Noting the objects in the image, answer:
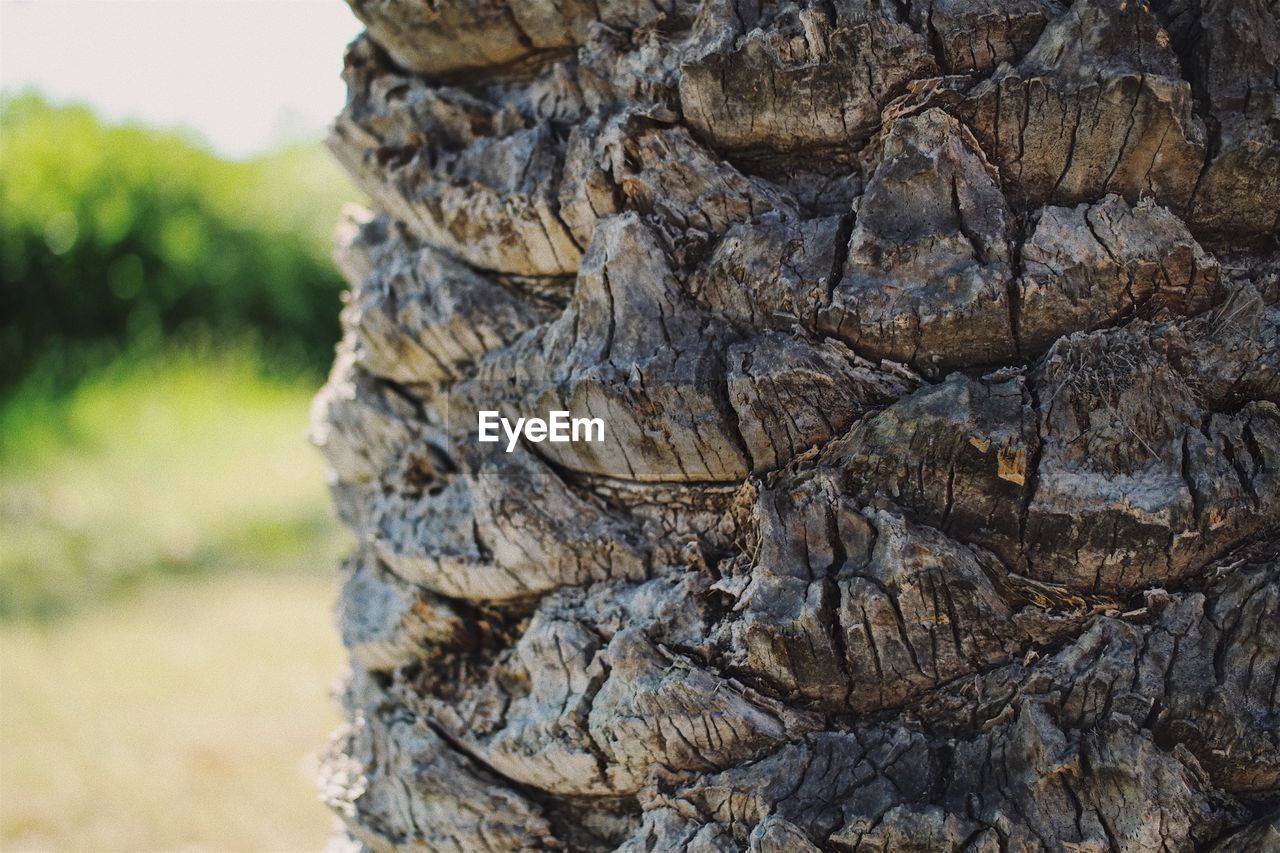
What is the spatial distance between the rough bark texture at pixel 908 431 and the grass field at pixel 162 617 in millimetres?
2436

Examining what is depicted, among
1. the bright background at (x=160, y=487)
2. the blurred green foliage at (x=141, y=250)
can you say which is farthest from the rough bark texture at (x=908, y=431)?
the blurred green foliage at (x=141, y=250)

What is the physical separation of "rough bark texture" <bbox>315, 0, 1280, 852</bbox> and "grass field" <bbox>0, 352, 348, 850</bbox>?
2436 mm

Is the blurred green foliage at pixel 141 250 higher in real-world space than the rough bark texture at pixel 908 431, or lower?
higher

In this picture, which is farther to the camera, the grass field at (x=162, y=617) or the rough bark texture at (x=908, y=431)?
the grass field at (x=162, y=617)

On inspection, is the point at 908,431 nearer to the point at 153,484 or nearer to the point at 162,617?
the point at 162,617

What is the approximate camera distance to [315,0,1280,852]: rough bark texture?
1.52m

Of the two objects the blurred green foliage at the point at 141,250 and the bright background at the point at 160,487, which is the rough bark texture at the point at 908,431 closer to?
the bright background at the point at 160,487

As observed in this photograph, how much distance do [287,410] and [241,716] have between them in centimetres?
380

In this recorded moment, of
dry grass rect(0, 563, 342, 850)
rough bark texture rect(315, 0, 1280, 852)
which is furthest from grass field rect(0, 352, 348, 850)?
rough bark texture rect(315, 0, 1280, 852)

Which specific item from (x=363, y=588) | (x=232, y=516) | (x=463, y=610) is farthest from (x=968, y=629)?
(x=232, y=516)

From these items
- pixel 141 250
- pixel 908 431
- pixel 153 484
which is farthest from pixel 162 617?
pixel 141 250

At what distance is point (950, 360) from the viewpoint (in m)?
1.58

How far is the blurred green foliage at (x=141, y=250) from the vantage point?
7895 millimetres

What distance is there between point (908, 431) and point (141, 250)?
834 cm
